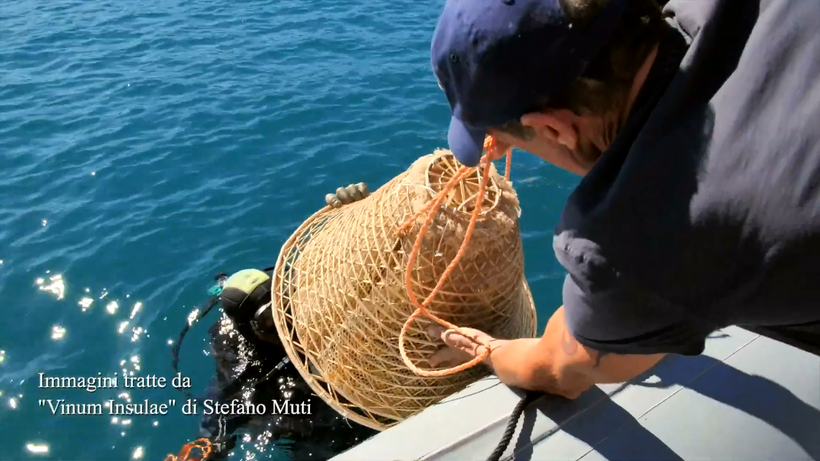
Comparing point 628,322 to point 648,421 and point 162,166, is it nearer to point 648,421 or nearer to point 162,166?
point 648,421

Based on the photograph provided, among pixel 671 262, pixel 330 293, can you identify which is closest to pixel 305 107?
pixel 330 293

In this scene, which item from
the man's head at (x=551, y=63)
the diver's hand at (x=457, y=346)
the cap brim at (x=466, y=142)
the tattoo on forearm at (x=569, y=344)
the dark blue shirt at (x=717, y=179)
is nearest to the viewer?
the dark blue shirt at (x=717, y=179)

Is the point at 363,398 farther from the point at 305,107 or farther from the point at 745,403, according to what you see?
the point at 305,107

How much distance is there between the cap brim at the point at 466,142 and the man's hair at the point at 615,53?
221mm

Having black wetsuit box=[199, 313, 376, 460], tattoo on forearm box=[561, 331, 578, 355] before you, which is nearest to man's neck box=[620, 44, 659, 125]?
tattoo on forearm box=[561, 331, 578, 355]

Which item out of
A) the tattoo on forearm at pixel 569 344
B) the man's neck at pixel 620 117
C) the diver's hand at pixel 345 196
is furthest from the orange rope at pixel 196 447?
the man's neck at pixel 620 117

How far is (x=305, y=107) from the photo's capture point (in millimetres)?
5598

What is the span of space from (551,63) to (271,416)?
2.19 metres

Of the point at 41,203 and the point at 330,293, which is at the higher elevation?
the point at 330,293

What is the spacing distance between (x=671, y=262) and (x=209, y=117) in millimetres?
5090

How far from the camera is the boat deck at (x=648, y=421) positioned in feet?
5.41

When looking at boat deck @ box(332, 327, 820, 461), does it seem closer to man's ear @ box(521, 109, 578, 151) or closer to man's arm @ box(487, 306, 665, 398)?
man's arm @ box(487, 306, 665, 398)

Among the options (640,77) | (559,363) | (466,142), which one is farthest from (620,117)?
(559,363)

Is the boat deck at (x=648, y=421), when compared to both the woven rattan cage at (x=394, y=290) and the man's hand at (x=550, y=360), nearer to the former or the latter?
the man's hand at (x=550, y=360)
